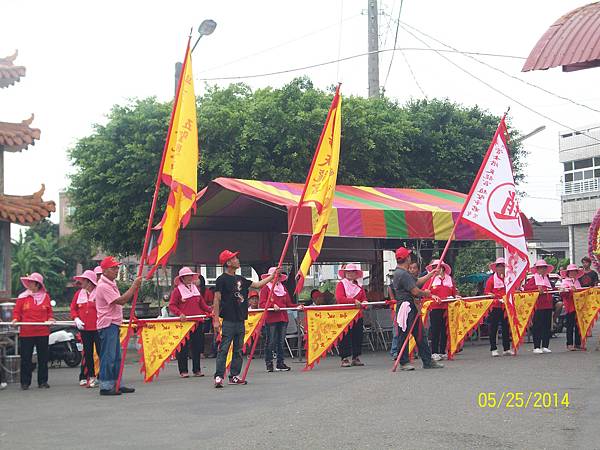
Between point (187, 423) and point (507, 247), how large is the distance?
7088 millimetres

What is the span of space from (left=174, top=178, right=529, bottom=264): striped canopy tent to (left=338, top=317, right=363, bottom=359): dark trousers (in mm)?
1923

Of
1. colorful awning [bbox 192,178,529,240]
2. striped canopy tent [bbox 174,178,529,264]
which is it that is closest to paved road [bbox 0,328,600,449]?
colorful awning [bbox 192,178,529,240]

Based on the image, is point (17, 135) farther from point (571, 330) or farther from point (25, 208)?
point (571, 330)

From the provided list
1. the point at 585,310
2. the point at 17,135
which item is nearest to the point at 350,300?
the point at 585,310

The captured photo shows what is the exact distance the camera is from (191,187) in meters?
12.4

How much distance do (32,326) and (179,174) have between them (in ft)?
11.2

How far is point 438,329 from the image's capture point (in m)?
16.2

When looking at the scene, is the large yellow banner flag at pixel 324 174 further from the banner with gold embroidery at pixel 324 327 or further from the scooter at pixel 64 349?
the scooter at pixel 64 349

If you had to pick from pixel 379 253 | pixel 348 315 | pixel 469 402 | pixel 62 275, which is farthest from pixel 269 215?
pixel 62 275

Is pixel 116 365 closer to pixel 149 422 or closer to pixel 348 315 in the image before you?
pixel 149 422

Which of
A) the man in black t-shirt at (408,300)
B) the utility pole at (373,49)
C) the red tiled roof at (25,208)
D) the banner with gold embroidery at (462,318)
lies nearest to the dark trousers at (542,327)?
the banner with gold embroidery at (462,318)

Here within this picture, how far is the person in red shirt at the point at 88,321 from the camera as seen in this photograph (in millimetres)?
13484

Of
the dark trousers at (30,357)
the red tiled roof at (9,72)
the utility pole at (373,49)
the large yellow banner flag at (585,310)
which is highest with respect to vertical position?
the utility pole at (373,49)
